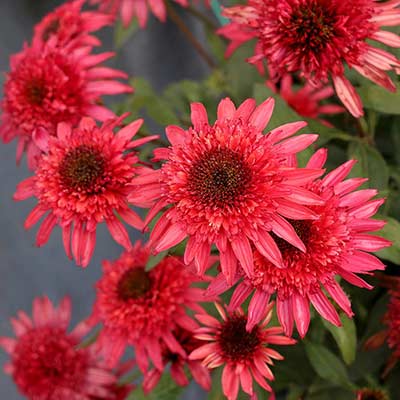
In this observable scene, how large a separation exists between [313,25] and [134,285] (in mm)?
335

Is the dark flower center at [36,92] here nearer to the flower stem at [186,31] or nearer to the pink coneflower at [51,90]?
the pink coneflower at [51,90]

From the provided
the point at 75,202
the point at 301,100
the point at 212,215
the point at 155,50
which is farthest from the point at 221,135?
the point at 155,50

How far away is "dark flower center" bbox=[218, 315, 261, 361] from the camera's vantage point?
19.4 inches

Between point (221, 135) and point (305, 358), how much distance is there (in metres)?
0.34

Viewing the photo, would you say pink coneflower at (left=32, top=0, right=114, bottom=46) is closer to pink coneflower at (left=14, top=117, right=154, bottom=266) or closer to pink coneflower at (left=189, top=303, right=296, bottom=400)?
pink coneflower at (left=14, top=117, right=154, bottom=266)

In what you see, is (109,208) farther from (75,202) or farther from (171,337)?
(171,337)

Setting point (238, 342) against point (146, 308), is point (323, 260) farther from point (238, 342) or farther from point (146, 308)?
point (146, 308)

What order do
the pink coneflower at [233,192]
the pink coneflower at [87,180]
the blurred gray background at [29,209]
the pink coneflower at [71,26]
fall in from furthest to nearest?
the blurred gray background at [29,209] < the pink coneflower at [71,26] < the pink coneflower at [87,180] < the pink coneflower at [233,192]

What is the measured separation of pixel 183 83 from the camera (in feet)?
3.05

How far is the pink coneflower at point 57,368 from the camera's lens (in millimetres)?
723

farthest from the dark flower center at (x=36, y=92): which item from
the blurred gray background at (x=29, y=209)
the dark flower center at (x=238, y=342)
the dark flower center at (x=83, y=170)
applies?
the blurred gray background at (x=29, y=209)

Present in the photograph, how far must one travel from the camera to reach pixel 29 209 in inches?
48.0

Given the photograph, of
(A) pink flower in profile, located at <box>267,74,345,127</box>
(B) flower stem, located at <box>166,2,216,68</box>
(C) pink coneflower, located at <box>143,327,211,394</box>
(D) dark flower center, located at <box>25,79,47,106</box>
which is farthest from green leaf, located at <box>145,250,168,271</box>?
(B) flower stem, located at <box>166,2,216,68</box>

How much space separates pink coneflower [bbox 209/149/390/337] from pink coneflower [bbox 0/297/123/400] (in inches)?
14.3
